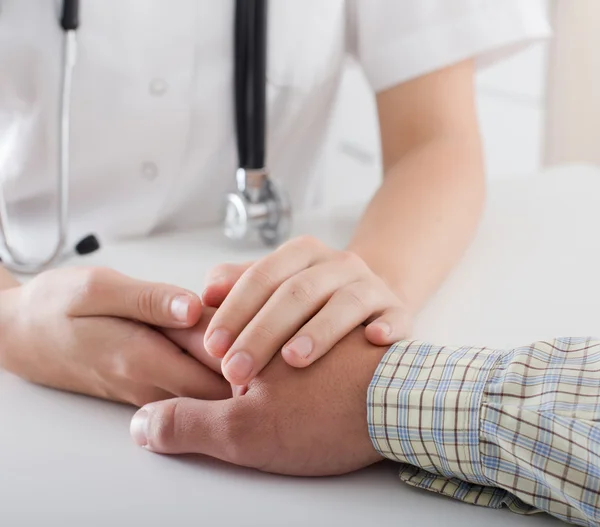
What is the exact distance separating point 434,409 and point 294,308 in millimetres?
126

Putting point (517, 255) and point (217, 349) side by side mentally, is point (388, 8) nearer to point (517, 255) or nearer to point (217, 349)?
point (517, 255)

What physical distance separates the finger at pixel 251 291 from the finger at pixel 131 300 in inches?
1.4

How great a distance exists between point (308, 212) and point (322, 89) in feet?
0.50

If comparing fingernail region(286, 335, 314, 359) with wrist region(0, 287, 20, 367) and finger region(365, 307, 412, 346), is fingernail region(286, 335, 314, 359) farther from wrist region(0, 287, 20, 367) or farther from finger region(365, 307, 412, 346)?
wrist region(0, 287, 20, 367)

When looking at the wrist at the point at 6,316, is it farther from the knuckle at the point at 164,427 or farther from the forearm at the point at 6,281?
the knuckle at the point at 164,427

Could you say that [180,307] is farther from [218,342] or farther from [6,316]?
[6,316]

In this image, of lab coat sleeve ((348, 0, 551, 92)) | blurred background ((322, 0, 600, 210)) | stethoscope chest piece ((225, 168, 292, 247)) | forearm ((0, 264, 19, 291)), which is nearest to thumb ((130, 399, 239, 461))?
forearm ((0, 264, 19, 291))

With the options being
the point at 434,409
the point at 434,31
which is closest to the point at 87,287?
the point at 434,409

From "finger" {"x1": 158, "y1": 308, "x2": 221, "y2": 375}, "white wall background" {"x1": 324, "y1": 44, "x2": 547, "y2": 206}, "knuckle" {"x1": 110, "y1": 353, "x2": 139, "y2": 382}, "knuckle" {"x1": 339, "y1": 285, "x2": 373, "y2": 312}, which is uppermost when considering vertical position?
"knuckle" {"x1": 339, "y1": 285, "x2": 373, "y2": 312}

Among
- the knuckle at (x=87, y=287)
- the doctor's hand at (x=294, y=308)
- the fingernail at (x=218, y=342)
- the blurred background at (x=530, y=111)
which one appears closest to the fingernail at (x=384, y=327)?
the doctor's hand at (x=294, y=308)

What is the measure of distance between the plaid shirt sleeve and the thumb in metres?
0.10

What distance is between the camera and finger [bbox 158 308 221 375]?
2.00 feet

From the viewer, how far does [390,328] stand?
23.6 inches

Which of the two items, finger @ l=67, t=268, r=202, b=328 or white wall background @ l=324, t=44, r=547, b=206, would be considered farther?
white wall background @ l=324, t=44, r=547, b=206
